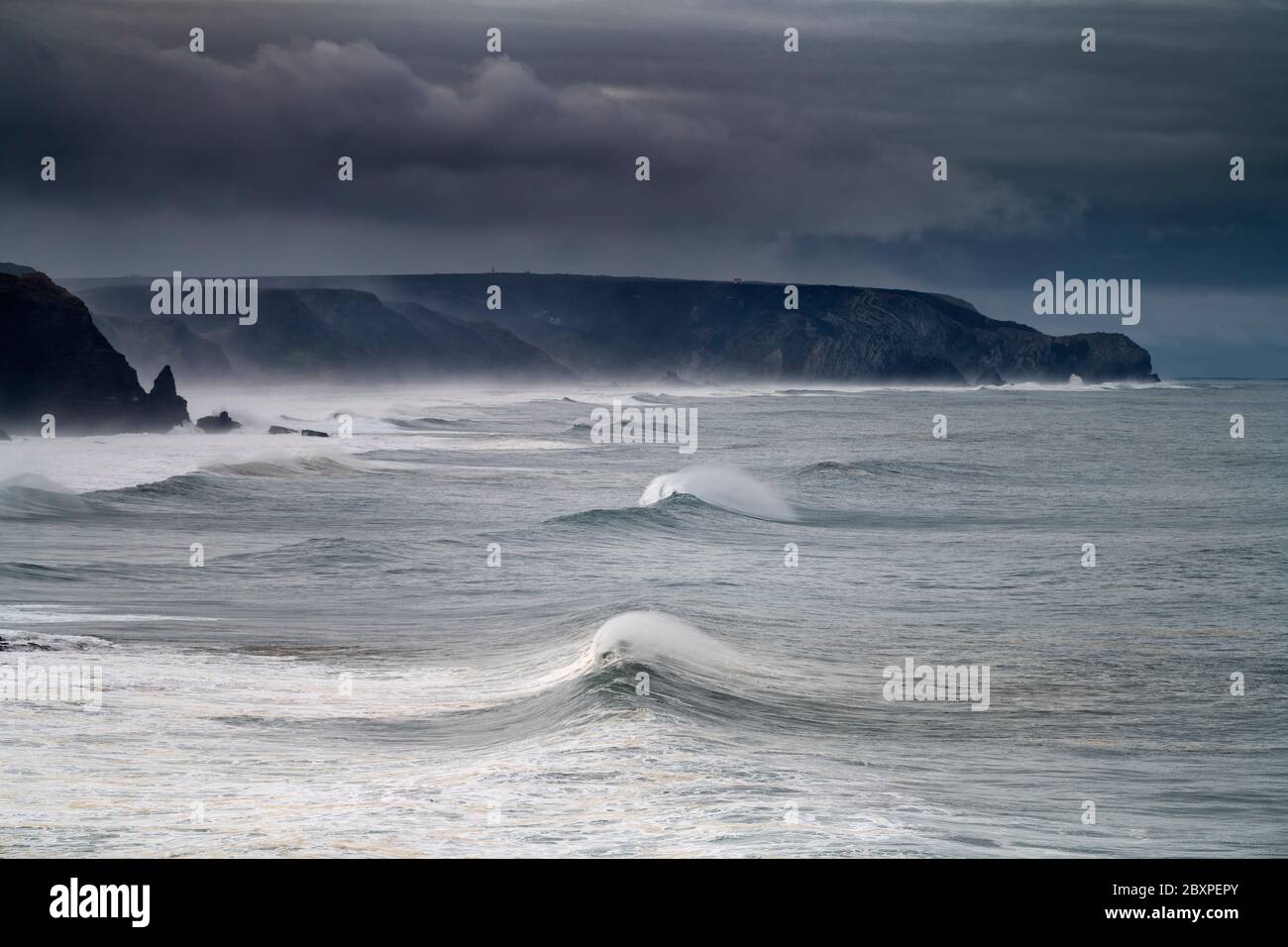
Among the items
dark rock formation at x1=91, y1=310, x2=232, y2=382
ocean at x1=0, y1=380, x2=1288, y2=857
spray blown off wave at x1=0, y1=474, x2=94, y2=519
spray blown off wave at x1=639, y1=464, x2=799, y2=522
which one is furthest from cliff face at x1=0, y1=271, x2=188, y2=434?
dark rock formation at x1=91, y1=310, x2=232, y2=382

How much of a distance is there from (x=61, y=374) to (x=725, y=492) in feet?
130

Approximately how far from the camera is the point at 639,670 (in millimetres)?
12906

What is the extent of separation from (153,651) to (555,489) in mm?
21836

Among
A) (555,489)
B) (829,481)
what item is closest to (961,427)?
(829,481)

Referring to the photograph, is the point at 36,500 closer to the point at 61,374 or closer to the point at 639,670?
the point at 639,670

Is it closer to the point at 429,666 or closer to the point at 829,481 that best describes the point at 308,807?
the point at 429,666

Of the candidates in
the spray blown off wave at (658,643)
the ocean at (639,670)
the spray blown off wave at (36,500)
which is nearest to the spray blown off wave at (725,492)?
the ocean at (639,670)

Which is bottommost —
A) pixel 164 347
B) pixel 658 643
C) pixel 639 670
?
pixel 639 670

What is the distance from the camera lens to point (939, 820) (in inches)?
335

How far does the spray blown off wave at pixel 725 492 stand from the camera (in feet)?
99.6

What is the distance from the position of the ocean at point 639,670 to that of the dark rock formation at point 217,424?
29.0 m

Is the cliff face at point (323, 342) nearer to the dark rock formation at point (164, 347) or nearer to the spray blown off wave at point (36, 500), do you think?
the dark rock formation at point (164, 347)

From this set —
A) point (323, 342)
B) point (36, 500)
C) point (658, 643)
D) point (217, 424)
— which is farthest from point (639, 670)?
point (323, 342)
